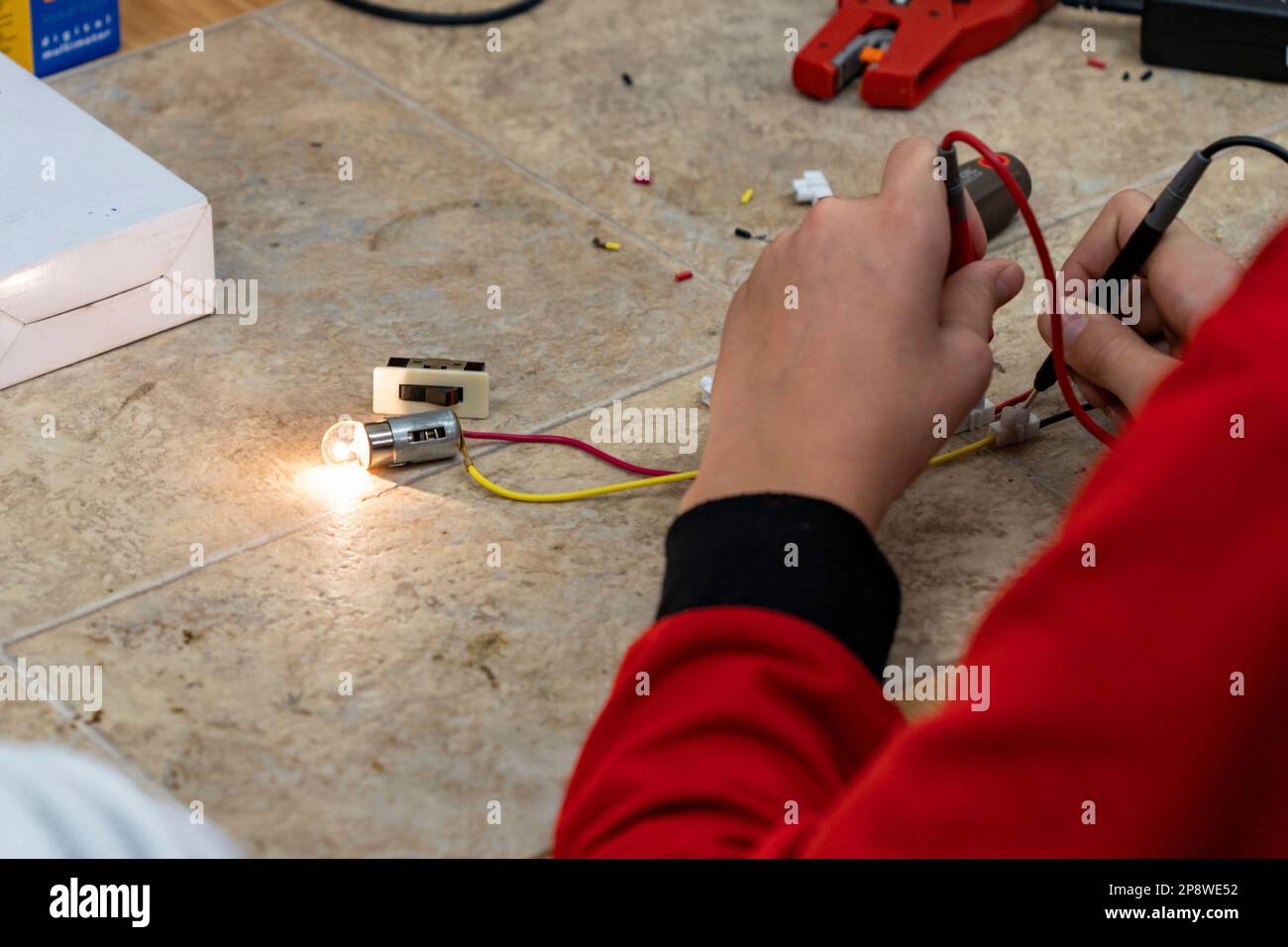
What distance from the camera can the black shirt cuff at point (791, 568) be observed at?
596 mm

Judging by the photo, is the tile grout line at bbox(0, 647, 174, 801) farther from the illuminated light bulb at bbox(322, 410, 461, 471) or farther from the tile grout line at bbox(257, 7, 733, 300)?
the tile grout line at bbox(257, 7, 733, 300)

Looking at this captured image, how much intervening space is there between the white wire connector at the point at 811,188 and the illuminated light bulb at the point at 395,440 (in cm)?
44

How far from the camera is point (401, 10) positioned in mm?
1549

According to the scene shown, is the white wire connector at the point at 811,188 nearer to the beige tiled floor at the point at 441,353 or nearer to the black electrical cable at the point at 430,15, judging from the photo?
the beige tiled floor at the point at 441,353

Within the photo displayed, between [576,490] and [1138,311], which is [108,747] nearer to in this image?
[576,490]

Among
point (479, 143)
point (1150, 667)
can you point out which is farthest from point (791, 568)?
point (479, 143)

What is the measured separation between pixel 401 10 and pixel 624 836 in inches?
47.0

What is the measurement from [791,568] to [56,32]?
113 centimetres

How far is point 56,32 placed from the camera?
1433mm

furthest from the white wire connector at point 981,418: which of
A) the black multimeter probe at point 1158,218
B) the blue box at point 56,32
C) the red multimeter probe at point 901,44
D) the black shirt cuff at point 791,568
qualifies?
the blue box at point 56,32

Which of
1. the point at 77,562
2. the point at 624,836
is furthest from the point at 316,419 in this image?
the point at 624,836

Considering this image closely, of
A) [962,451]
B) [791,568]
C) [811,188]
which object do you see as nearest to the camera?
[791,568]

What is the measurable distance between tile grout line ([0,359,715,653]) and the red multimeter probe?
1.53 feet
